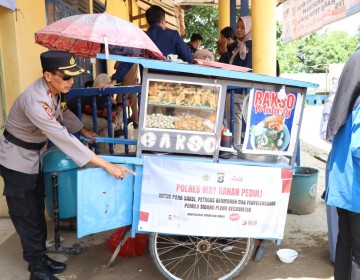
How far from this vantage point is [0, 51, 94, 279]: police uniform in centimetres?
221

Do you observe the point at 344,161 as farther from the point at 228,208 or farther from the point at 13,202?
the point at 13,202

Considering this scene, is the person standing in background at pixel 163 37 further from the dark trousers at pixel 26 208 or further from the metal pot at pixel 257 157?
the dark trousers at pixel 26 208

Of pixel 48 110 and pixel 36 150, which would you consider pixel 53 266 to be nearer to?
pixel 36 150

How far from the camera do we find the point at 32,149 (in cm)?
245

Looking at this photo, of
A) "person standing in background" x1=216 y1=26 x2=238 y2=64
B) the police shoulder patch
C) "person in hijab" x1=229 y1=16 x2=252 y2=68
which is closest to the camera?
the police shoulder patch

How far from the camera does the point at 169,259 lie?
2.77m

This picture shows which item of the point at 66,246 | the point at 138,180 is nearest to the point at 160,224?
the point at 138,180

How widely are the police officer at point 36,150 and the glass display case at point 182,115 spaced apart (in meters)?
0.33

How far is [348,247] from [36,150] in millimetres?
2197

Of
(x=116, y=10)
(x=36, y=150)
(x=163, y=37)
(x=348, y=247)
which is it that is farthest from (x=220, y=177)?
(x=116, y=10)

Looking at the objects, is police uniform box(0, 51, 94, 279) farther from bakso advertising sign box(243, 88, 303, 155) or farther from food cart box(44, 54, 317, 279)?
bakso advertising sign box(243, 88, 303, 155)

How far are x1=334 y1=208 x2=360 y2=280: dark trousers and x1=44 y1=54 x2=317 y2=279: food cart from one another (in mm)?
422

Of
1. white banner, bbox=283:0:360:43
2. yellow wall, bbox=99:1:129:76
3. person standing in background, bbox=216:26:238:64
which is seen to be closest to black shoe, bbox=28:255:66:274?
white banner, bbox=283:0:360:43

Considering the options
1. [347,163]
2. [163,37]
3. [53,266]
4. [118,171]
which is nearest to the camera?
[347,163]
